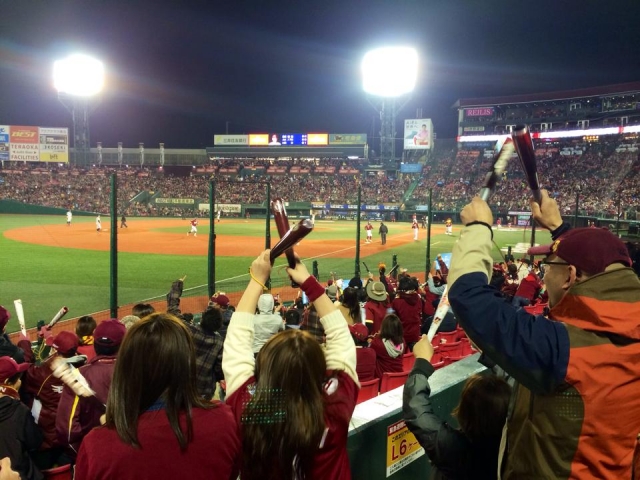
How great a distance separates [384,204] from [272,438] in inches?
2255

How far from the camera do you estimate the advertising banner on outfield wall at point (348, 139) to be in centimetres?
6969

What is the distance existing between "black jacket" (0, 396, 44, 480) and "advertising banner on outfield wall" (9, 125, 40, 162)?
7217cm

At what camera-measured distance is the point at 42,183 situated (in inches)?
2135

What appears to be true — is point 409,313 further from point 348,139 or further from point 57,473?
point 348,139

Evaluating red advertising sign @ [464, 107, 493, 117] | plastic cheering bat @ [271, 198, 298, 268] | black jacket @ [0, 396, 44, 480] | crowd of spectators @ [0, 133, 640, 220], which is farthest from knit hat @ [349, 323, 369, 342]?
red advertising sign @ [464, 107, 493, 117]

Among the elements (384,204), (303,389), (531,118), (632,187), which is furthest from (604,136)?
(303,389)

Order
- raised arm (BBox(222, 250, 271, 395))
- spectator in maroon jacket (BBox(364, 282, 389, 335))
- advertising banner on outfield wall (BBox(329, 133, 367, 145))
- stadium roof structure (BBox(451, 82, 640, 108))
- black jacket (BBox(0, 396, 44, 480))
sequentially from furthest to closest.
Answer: advertising banner on outfield wall (BBox(329, 133, 367, 145)), stadium roof structure (BBox(451, 82, 640, 108)), spectator in maroon jacket (BBox(364, 282, 389, 335)), black jacket (BBox(0, 396, 44, 480)), raised arm (BBox(222, 250, 271, 395))

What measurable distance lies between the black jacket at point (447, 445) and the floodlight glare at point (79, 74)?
189 feet

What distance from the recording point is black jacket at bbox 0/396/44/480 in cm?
289

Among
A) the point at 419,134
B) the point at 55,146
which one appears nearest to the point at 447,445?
the point at 419,134

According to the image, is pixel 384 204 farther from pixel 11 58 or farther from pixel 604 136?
pixel 11 58

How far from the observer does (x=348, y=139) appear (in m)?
70.0

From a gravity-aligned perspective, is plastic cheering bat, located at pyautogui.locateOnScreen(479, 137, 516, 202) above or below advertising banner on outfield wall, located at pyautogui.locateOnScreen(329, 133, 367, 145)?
below

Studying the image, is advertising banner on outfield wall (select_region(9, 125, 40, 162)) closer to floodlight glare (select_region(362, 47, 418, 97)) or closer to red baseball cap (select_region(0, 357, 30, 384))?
floodlight glare (select_region(362, 47, 418, 97))
